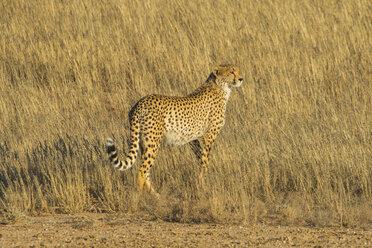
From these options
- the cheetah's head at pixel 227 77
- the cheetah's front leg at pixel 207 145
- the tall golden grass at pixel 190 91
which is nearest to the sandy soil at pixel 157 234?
the tall golden grass at pixel 190 91

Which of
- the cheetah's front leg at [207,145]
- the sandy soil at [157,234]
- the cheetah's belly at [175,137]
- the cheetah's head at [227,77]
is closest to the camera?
the sandy soil at [157,234]

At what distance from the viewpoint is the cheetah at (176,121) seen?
15.5 feet

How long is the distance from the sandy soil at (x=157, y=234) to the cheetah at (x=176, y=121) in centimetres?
53

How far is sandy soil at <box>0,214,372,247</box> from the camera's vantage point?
3.66 meters

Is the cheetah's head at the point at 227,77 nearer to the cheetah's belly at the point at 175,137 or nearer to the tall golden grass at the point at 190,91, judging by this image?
the tall golden grass at the point at 190,91

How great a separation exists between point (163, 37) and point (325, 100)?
2427 mm

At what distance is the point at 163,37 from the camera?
8336mm

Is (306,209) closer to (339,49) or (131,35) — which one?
(339,49)

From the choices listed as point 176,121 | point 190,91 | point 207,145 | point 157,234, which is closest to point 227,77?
point 207,145

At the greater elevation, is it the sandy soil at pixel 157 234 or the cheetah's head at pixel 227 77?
the cheetah's head at pixel 227 77

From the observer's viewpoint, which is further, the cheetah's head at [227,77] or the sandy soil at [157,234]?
the cheetah's head at [227,77]

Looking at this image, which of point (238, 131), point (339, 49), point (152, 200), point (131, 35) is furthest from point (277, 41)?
point (152, 200)

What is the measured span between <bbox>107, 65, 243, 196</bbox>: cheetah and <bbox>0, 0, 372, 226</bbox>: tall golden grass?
0.67 ft

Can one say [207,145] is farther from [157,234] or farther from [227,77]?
[157,234]
